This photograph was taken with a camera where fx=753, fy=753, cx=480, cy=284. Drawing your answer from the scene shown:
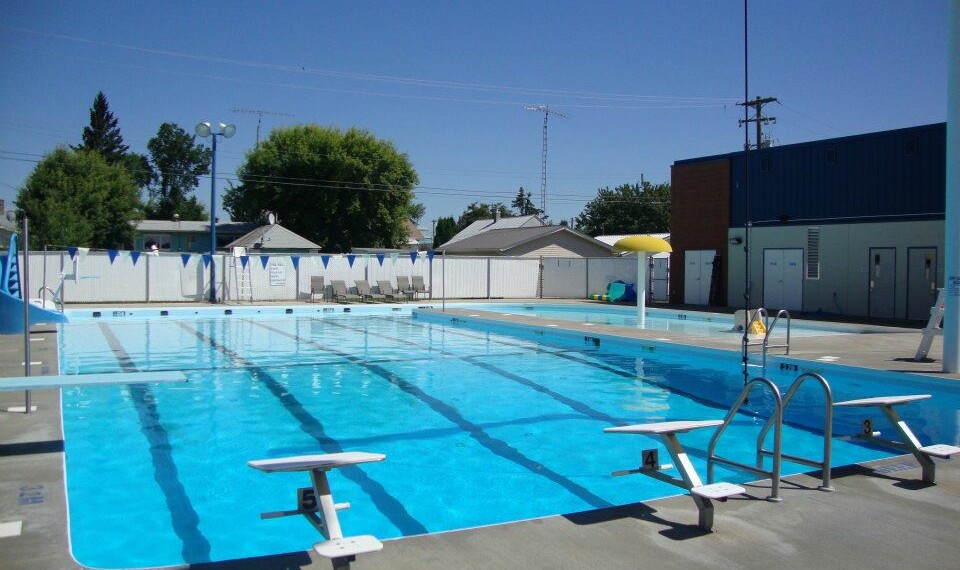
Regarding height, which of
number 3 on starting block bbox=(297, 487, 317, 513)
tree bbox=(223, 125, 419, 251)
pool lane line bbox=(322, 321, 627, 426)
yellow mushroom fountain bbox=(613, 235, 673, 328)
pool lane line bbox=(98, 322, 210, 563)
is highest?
tree bbox=(223, 125, 419, 251)

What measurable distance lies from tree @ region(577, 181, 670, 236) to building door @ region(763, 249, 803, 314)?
2031 inches

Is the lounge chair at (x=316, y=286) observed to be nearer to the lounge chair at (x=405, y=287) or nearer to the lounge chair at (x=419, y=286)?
the lounge chair at (x=405, y=287)

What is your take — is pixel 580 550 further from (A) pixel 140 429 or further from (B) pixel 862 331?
(B) pixel 862 331

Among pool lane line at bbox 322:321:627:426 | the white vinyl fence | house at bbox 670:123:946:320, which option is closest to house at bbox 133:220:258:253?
the white vinyl fence

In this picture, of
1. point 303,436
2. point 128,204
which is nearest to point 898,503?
point 303,436

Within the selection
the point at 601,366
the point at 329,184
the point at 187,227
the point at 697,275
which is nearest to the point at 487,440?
the point at 601,366

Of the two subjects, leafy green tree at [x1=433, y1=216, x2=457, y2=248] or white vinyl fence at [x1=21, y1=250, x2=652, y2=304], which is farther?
leafy green tree at [x1=433, y1=216, x2=457, y2=248]

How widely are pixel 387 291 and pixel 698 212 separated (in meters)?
11.3

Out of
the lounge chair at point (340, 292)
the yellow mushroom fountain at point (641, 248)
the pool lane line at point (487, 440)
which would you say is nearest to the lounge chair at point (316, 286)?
the lounge chair at point (340, 292)

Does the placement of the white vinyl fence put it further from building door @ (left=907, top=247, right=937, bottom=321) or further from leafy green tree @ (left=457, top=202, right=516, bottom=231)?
leafy green tree @ (left=457, top=202, right=516, bottom=231)

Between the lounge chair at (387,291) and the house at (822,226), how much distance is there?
10050 millimetres

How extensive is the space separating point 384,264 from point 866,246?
15.8 meters

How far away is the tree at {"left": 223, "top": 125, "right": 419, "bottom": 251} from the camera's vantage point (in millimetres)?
51000

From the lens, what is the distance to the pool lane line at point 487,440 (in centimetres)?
636
